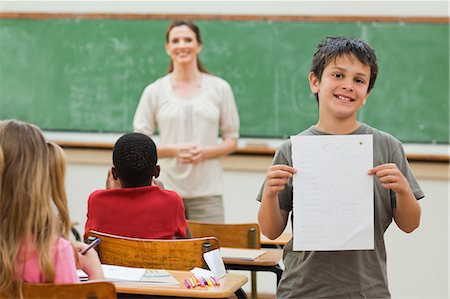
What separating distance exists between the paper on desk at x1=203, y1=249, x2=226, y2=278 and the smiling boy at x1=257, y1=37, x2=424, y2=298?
0.38 metres

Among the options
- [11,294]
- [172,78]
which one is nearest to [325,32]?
[172,78]

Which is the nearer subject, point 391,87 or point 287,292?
point 287,292

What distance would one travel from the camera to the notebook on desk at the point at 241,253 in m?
3.67

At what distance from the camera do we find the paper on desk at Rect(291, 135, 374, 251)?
2.66 meters

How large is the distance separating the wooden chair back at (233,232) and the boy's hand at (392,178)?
4.82 ft

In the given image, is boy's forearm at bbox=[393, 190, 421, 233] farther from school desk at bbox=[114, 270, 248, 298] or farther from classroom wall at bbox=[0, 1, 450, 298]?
classroom wall at bbox=[0, 1, 450, 298]

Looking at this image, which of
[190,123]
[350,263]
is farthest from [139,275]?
[190,123]

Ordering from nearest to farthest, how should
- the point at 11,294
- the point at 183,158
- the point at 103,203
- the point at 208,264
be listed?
1. the point at 11,294
2. the point at 208,264
3. the point at 103,203
4. the point at 183,158

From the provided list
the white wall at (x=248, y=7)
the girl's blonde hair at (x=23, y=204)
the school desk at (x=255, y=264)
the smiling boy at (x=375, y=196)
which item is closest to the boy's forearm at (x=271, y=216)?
the smiling boy at (x=375, y=196)

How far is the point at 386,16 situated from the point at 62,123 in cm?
253

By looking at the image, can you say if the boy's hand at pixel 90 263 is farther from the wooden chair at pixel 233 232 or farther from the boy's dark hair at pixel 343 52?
the wooden chair at pixel 233 232

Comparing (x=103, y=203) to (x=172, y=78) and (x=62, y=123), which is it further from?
(x=62, y=123)

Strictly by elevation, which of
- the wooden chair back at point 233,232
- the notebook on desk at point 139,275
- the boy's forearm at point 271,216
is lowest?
the notebook on desk at point 139,275

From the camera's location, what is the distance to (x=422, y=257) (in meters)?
6.17
